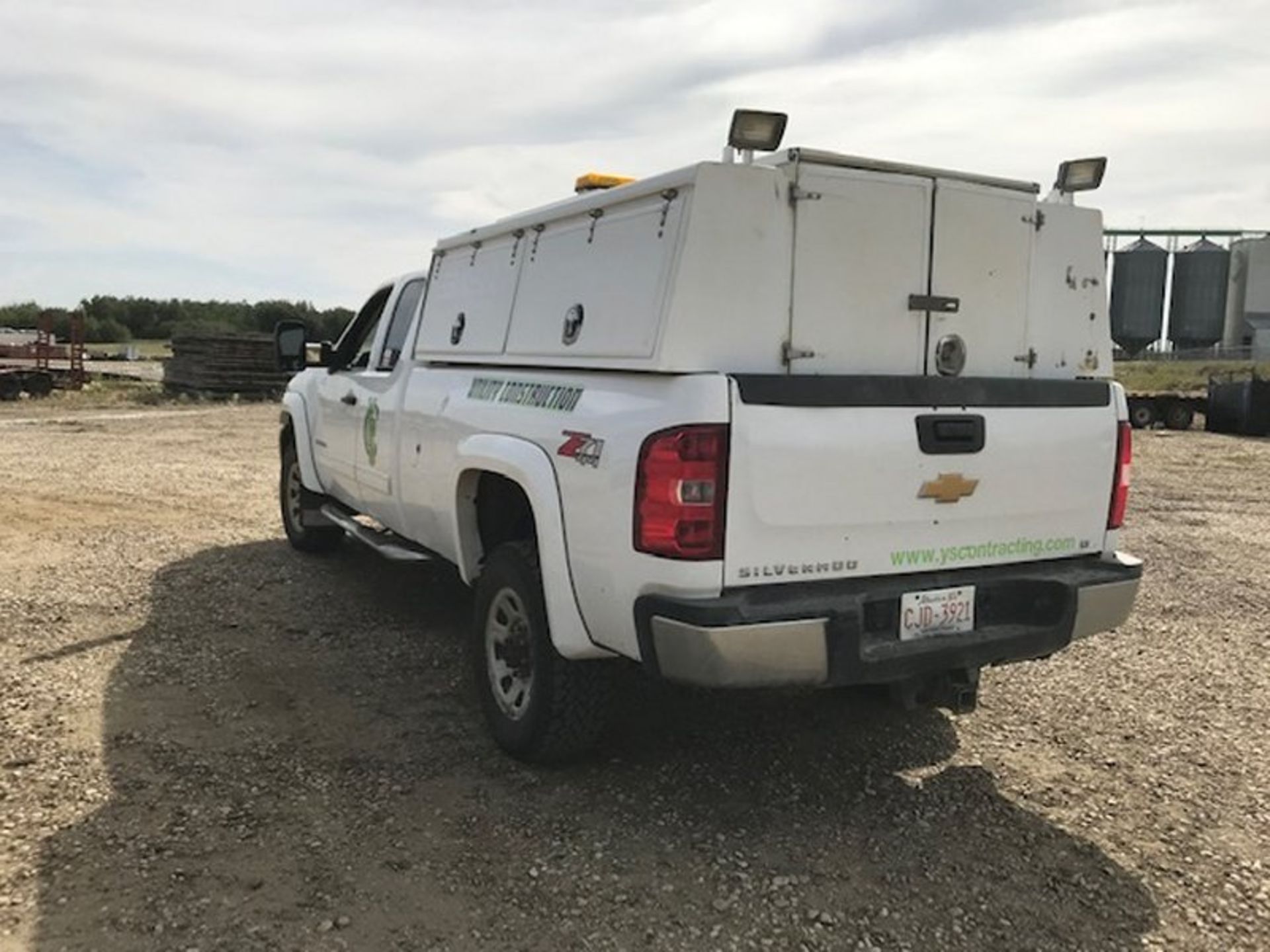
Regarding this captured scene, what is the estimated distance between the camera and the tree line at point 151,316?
2128 inches

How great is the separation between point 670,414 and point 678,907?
147 cm

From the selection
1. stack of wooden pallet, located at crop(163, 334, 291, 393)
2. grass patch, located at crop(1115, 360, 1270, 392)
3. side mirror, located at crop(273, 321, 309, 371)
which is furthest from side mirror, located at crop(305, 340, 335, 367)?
grass patch, located at crop(1115, 360, 1270, 392)

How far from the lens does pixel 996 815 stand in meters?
3.85

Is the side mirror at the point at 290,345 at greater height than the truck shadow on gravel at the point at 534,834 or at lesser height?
greater

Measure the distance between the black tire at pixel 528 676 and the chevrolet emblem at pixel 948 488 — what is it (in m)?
1.30

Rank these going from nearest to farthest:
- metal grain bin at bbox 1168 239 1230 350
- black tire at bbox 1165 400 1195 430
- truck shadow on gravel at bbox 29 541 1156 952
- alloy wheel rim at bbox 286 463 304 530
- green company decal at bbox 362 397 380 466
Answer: truck shadow on gravel at bbox 29 541 1156 952
green company decal at bbox 362 397 380 466
alloy wheel rim at bbox 286 463 304 530
black tire at bbox 1165 400 1195 430
metal grain bin at bbox 1168 239 1230 350

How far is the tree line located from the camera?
177 feet

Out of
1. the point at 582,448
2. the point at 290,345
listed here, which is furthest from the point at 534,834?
the point at 290,345

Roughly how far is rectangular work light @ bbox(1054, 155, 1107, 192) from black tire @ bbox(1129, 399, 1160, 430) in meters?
24.2

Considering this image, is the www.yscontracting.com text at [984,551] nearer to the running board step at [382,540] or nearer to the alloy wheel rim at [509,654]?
the alloy wheel rim at [509,654]

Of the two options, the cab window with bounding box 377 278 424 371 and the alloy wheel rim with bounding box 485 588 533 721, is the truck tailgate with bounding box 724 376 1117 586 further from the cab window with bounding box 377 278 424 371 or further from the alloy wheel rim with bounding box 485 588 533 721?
the cab window with bounding box 377 278 424 371

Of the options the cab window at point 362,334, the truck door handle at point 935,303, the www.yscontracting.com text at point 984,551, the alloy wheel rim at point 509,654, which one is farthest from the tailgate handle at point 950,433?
the cab window at point 362,334

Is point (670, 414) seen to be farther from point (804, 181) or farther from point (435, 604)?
point (435, 604)

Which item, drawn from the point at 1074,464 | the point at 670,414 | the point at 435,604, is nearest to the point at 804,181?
Answer: the point at 670,414
